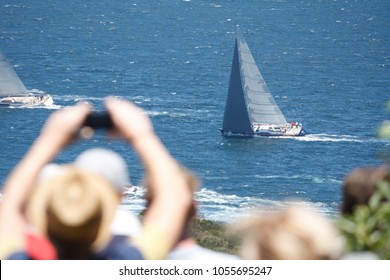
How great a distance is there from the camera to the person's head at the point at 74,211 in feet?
18.0

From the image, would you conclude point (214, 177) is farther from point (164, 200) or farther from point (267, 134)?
point (164, 200)

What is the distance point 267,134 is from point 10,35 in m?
85.0

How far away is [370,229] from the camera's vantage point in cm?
634

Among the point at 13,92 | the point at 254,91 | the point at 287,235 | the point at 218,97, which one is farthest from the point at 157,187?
the point at 218,97

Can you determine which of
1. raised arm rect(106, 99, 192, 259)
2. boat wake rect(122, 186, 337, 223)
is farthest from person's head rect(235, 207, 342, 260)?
boat wake rect(122, 186, 337, 223)

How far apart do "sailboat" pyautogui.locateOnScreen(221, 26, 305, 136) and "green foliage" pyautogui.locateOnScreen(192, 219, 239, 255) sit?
46.9 meters

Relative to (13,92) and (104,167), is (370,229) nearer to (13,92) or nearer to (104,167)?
(104,167)

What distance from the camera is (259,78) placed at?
10662 centimetres

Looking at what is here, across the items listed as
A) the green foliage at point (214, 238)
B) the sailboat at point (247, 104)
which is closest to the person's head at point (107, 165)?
the green foliage at point (214, 238)

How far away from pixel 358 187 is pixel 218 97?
124956 millimetres

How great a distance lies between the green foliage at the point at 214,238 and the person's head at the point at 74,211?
122ft

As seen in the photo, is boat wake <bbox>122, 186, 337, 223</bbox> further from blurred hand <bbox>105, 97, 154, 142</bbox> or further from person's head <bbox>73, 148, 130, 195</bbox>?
blurred hand <bbox>105, 97, 154, 142</bbox>

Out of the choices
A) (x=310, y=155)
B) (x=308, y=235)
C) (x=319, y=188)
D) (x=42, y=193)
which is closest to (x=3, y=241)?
(x=42, y=193)

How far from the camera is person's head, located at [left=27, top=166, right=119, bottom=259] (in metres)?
5.48
